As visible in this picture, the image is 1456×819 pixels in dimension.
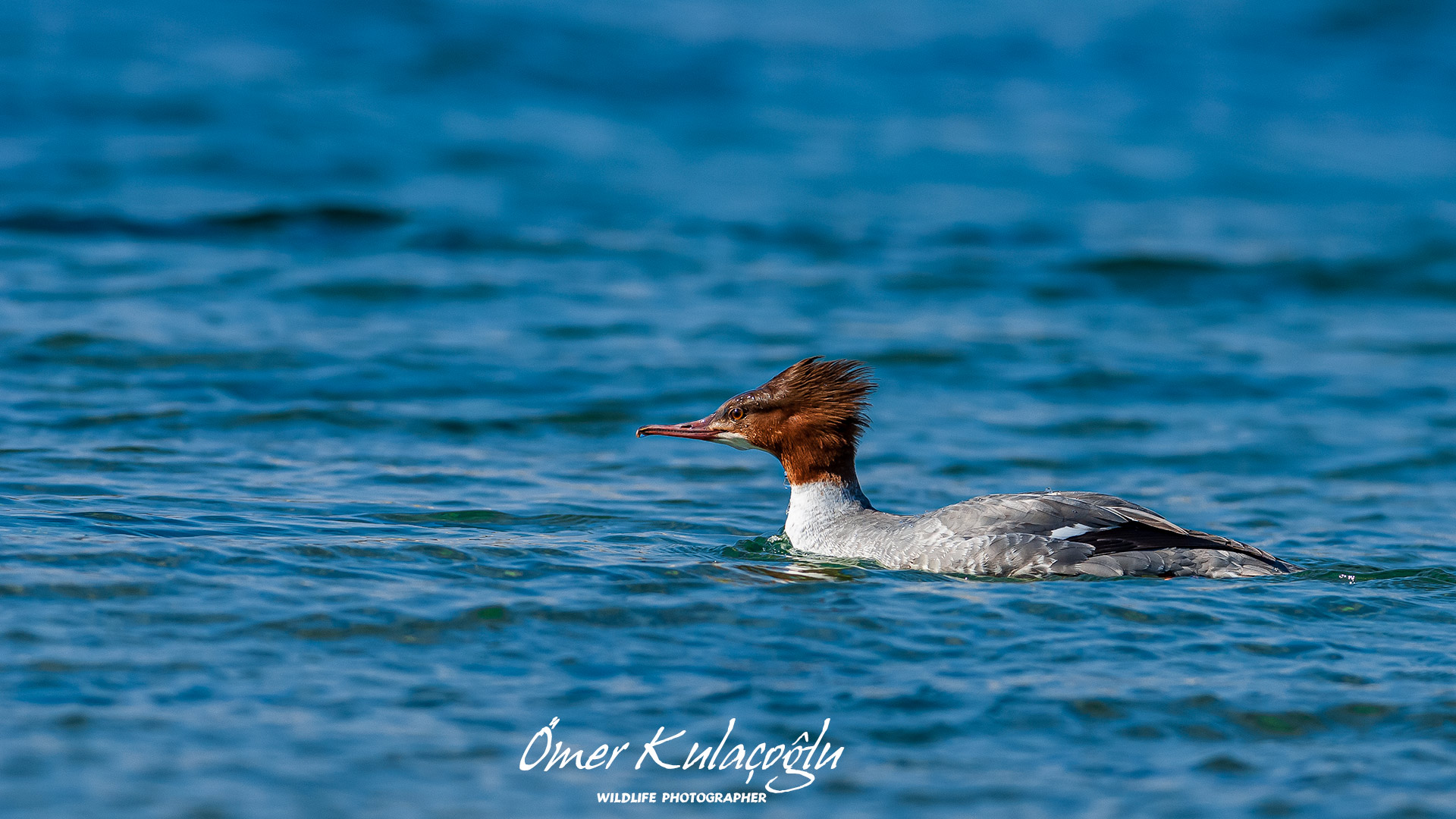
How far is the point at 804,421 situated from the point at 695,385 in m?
4.23

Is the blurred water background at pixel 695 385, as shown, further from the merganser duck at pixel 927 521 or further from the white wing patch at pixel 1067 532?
the white wing patch at pixel 1067 532

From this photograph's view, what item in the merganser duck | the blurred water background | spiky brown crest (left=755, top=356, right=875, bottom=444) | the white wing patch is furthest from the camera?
spiky brown crest (left=755, top=356, right=875, bottom=444)

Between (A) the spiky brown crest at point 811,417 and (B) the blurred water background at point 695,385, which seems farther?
(A) the spiky brown crest at point 811,417

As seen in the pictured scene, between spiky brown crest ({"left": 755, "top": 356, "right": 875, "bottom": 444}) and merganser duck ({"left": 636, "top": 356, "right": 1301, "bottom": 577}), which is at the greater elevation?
spiky brown crest ({"left": 755, "top": 356, "right": 875, "bottom": 444})

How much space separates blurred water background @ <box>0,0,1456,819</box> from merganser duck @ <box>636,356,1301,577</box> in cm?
A: 26

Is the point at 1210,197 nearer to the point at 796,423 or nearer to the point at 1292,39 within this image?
the point at 1292,39

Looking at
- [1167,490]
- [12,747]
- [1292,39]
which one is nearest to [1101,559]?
[1167,490]

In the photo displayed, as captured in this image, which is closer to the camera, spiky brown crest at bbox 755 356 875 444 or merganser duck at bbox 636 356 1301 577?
merganser duck at bbox 636 356 1301 577

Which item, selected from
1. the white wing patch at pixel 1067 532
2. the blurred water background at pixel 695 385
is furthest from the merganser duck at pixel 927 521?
the blurred water background at pixel 695 385

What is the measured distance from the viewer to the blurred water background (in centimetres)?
570

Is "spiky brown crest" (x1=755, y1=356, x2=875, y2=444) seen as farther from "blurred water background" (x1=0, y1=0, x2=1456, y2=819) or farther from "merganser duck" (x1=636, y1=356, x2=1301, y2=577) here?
"blurred water background" (x1=0, y1=0, x2=1456, y2=819)

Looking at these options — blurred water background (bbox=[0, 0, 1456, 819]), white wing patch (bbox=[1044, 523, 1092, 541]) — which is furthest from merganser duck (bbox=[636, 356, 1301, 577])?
blurred water background (bbox=[0, 0, 1456, 819])

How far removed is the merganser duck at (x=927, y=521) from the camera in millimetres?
8062

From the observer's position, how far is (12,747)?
5.18 m
